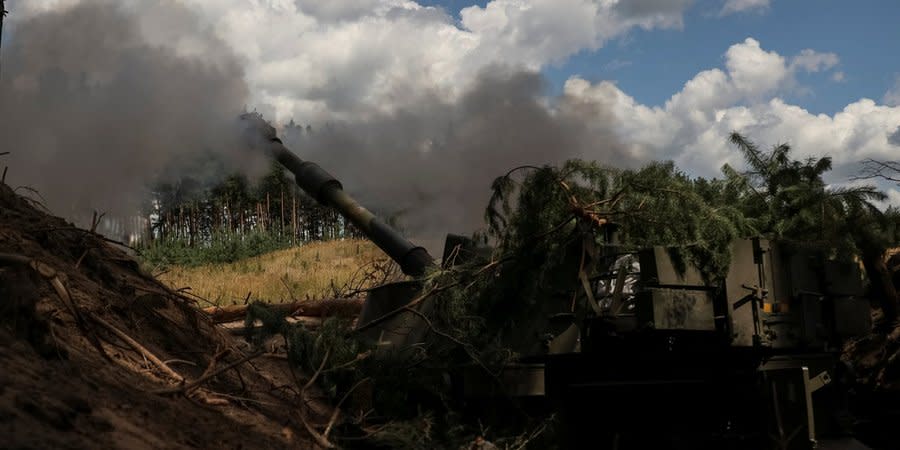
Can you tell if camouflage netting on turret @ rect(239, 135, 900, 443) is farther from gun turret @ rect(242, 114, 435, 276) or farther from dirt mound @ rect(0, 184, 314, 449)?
gun turret @ rect(242, 114, 435, 276)

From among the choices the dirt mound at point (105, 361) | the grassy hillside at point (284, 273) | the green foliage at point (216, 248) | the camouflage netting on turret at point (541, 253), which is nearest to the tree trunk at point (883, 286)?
the camouflage netting on turret at point (541, 253)

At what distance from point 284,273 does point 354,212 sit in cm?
1777

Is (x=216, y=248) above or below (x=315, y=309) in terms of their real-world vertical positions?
above

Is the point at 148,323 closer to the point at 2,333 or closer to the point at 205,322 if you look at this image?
the point at 205,322

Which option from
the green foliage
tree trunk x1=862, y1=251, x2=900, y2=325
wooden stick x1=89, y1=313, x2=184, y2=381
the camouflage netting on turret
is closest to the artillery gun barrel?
the camouflage netting on turret

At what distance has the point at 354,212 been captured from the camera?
34.0ft

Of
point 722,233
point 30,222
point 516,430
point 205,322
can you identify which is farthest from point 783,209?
point 30,222

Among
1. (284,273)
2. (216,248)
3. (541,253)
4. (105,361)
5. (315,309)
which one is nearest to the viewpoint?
(105,361)

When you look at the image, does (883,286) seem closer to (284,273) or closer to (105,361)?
(105,361)

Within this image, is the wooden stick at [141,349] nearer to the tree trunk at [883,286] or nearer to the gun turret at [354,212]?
the gun turret at [354,212]

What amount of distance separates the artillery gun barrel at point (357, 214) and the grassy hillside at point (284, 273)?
6.83 metres

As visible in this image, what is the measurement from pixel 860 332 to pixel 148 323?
5598mm

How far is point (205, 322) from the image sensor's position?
23.9 feet

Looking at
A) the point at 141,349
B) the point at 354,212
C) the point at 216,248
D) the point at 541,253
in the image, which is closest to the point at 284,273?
the point at 216,248
